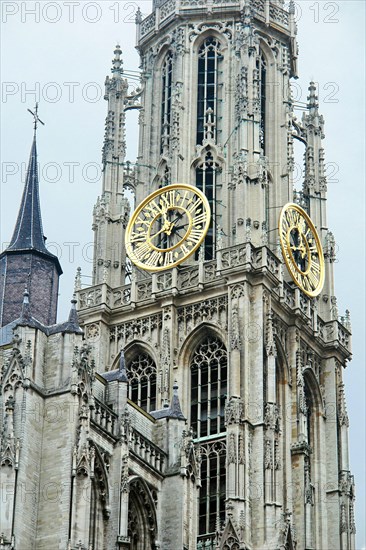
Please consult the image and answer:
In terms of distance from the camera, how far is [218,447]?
69.0 metres

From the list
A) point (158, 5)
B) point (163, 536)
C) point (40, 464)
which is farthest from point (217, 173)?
point (40, 464)

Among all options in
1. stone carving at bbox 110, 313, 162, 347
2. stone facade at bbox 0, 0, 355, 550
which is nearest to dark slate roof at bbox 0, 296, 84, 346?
stone facade at bbox 0, 0, 355, 550

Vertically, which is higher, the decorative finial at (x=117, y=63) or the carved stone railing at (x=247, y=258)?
the decorative finial at (x=117, y=63)

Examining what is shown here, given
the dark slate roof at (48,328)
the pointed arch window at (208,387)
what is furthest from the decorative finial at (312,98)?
the dark slate roof at (48,328)

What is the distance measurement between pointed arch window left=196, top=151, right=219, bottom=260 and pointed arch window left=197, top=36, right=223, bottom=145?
45.2 inches

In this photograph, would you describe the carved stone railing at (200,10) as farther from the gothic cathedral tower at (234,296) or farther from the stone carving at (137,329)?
the stone carving at (137,329)

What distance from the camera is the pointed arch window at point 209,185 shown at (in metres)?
75.3

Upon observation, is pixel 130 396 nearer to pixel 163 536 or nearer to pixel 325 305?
pixel 325 305

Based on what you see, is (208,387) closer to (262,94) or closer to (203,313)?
(203,313)

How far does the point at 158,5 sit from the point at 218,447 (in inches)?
890

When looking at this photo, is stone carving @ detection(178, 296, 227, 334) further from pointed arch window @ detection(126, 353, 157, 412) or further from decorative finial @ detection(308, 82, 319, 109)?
decorative finial @ detection(308, 82, 319, 109)

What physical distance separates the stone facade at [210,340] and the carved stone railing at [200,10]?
93mm

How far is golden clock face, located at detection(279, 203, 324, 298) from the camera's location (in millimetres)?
74500

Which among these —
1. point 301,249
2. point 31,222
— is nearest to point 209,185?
point 301,249
